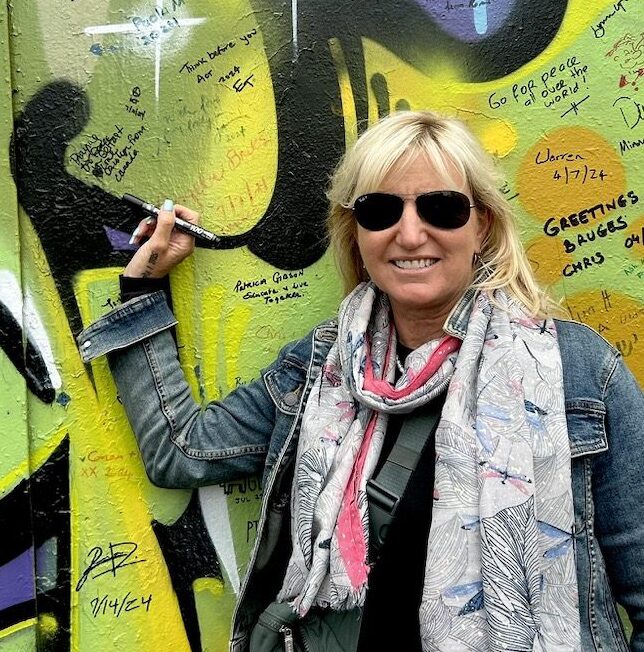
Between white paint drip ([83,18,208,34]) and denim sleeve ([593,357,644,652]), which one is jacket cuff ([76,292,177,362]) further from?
denim sleeve ([593,357,644,652])

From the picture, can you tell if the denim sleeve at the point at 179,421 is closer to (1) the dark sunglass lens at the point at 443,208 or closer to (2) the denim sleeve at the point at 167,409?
(2) the denim sleeve at the point at 167,409

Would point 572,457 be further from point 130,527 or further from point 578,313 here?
point 130,527

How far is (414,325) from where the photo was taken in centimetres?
176

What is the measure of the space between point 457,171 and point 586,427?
671 mm

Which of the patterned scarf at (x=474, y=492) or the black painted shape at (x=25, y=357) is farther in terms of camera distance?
the black painted shape at (x=25, y=357)

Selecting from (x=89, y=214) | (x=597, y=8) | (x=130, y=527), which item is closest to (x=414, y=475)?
(x=130, y=527)

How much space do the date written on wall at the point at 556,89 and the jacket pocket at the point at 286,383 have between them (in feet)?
3.25

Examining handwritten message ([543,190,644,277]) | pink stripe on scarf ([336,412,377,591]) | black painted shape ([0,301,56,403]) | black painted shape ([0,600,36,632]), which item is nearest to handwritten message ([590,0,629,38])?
handwritten message ([543,190,644,277])

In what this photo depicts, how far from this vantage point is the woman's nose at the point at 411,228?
1.59 m

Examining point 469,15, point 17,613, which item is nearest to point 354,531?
point 17,613

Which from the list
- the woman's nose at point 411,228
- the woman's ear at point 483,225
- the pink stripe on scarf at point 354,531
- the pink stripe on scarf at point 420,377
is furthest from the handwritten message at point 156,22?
the pink stripe on scarf at point 354,531

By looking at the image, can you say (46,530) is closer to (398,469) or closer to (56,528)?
(56,528)

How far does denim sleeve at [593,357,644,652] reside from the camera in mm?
1538

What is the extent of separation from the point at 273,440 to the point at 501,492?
656 millimetres
